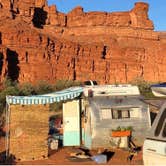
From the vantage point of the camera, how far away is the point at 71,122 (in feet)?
59.7

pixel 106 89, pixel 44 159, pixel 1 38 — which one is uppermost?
pixel 1 38

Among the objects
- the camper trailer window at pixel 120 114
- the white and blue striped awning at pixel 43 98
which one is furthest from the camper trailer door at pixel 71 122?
the camper trailer window at pixel 120 114

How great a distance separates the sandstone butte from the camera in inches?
2990

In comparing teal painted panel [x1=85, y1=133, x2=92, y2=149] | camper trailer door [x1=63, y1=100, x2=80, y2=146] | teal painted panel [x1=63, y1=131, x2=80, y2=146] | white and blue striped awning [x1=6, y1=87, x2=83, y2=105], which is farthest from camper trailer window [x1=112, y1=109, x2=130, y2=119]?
teal painted panel [x1=63, y1=131, x2=80, y2=146]

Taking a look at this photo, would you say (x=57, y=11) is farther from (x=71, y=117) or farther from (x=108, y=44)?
(x=71, y=117)

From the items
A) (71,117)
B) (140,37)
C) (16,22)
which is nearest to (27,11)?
(16,22)

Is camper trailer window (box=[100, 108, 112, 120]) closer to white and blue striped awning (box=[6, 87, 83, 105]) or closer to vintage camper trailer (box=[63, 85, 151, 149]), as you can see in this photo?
vintage camper trailer (box=[63, 85, 151, 149])

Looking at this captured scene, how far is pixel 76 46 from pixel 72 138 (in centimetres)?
6371

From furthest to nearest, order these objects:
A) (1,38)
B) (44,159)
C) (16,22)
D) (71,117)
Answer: (16,22)
(1,38)
(71,117)
(44,159)

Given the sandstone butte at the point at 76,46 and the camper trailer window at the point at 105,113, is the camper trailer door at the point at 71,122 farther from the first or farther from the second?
the sandstone butte at the point at 76,46

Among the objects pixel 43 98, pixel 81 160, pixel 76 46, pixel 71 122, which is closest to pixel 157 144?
pixel 81 160

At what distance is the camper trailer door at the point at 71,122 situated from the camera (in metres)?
18.1

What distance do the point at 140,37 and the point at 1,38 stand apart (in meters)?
43.4

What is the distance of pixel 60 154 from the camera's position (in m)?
15.9
